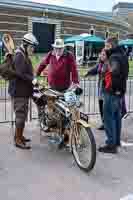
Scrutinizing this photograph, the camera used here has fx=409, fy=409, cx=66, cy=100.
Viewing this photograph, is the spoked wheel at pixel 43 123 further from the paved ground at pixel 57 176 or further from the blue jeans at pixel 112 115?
the blue jeans at pixel 112 115

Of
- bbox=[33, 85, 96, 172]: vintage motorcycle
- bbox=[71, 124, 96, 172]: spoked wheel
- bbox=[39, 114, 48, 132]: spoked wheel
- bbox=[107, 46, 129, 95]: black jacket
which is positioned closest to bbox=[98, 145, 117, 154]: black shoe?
bbox=[33, 85, 96, 172]: vintage motorcycle

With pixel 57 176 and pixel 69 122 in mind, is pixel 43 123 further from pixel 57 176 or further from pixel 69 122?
pixel 57 176

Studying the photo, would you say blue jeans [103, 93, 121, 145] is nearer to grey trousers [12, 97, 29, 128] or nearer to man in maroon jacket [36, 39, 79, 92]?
man in maroon jacket [36, 39, 79, 92]

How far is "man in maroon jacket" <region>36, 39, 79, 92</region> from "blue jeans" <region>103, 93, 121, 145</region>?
655 mm

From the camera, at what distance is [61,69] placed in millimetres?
6250

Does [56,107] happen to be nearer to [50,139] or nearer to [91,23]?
[50,139]

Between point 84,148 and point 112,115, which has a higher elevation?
point 112,115

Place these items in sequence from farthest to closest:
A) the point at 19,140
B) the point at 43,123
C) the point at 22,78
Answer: the point at 43,123, the point at 19,140, the point at 22,78

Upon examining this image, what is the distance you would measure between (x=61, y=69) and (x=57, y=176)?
1904mm

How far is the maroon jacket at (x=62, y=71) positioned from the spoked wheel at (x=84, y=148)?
1243 mm

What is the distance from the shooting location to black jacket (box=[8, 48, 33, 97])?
5.87 m

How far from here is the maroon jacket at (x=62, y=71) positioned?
625cm

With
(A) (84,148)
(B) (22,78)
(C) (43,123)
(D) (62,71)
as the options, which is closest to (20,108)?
(B) (22,78)

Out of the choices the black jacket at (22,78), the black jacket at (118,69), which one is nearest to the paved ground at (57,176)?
the black jacket at (22,78)
